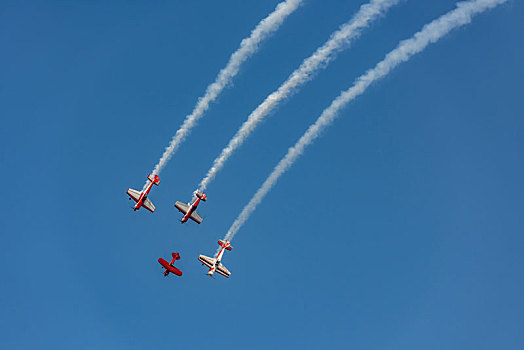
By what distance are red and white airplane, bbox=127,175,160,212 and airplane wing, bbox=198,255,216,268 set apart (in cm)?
668

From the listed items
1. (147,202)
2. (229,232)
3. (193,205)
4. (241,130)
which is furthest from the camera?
(147,202)

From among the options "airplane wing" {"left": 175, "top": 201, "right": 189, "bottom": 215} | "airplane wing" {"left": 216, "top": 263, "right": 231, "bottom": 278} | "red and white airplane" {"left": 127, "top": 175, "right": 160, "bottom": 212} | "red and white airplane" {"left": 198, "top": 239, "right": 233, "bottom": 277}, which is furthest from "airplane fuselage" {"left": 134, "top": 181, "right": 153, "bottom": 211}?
"airplane wing" {"left": 216, "top": 263, "right": 231, "bottom": 278}

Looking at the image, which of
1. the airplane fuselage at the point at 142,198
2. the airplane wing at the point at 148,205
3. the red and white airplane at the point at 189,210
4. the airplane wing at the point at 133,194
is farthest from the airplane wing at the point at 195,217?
the airplane wing at the point at 133,194

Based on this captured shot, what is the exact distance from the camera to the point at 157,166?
1551 inches

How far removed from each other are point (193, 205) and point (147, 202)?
217 inches

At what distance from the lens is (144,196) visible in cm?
4450

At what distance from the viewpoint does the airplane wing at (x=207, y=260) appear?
1711 inches

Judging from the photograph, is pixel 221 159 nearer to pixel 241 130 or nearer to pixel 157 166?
pixel 241 130

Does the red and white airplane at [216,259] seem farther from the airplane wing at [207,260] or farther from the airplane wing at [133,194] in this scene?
the airplane wing at [133,194]

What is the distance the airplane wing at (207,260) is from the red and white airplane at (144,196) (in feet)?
21.9

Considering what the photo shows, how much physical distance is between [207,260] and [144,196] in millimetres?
8241

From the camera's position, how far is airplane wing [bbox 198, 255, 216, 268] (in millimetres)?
43456

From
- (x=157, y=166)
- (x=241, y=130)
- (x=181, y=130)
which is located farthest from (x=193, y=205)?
(x=241, y=130)

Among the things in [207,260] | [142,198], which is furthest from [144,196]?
[207,260]
